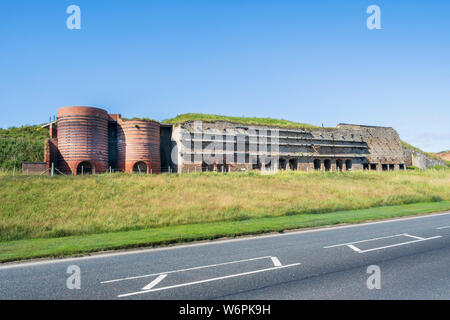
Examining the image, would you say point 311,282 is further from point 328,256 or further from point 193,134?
point 193,134

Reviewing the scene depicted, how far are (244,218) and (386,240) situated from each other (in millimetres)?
8076

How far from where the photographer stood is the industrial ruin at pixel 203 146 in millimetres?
29672

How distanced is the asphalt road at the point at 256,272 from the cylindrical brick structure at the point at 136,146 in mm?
22818

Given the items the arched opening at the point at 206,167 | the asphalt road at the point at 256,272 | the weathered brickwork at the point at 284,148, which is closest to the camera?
the asphalt road at the point at 256,272

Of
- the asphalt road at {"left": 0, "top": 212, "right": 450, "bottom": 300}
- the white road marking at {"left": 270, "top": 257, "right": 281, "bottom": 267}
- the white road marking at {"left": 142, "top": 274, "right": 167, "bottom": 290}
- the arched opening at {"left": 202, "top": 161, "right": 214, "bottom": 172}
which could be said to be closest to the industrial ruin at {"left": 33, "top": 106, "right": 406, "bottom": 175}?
the arched opening at {"left": 202, "top": 161, "right": 214, "bottom": 172}

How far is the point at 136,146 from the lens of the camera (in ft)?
106

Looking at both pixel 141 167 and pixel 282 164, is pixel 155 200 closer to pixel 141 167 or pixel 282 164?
pixel 141 167

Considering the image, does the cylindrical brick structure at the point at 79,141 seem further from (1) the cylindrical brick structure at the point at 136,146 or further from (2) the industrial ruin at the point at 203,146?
(1) the cylindrical brick structure at the point at 136,146

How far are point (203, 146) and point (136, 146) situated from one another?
9.12 m

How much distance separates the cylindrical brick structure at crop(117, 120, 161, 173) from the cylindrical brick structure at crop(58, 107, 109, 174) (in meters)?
2.60

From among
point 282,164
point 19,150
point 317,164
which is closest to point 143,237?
point 19,150

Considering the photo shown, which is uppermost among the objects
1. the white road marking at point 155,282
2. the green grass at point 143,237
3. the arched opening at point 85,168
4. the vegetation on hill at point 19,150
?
the vegetation on hill at point 19,150

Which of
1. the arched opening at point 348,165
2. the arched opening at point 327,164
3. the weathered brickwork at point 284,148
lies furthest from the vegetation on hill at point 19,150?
the arched opening at point 348,165
